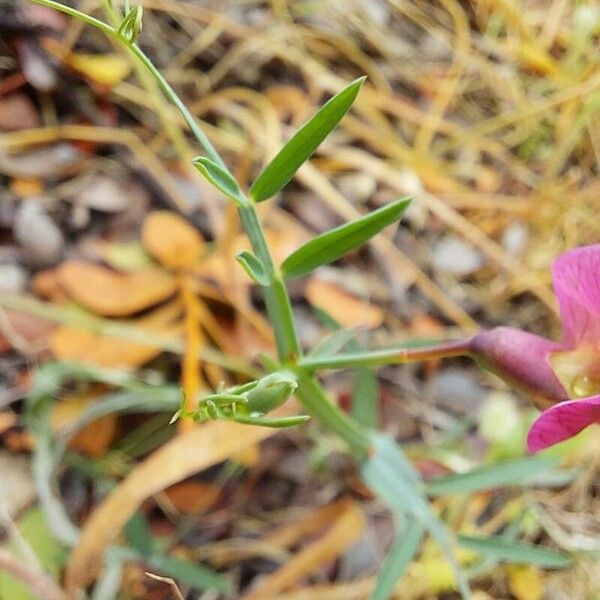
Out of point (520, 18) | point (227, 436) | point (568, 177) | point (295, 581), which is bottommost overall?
point (295, 581)

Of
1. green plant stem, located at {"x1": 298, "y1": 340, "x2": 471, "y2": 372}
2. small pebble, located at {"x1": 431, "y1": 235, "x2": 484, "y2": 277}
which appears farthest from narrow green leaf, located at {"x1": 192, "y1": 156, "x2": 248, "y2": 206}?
small pebble, located at {"x1": 431, "y1": 235, "x2": 484, "y2": 277}

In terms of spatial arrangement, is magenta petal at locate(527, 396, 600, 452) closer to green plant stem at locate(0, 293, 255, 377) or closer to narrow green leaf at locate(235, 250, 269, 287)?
narrow green leaf at locate(235, 250, 269, 287)

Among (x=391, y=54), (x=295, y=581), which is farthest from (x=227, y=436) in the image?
(x=391, y=54)

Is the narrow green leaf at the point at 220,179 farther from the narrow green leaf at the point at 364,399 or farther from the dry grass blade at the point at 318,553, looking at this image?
the dry grass blade at the point at 318,553

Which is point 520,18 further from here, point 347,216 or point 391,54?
point 347,216

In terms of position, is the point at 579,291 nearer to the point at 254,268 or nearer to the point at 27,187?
the point at 254,268

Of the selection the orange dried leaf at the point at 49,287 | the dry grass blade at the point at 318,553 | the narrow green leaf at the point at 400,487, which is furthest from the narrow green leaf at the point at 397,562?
the orange dried leaf at the point at 49,287
